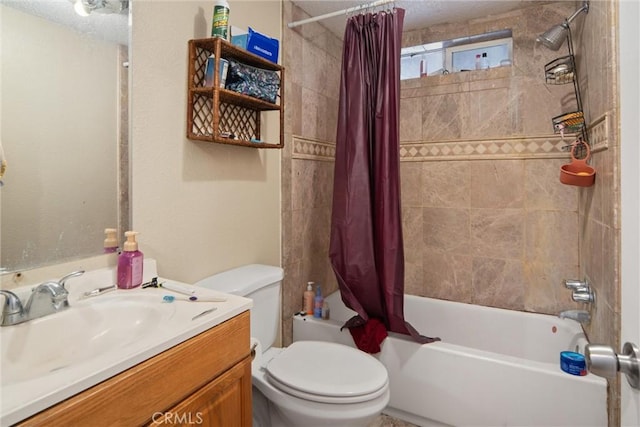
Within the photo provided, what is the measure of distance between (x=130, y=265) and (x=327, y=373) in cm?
82

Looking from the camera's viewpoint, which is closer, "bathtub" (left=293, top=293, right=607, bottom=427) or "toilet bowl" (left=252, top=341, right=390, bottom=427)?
"toilet bowl" (left=252, top=341, right=390, bottom=427)

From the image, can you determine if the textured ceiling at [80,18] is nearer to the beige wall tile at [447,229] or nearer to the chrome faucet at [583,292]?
the beige wall tile at [447,229]

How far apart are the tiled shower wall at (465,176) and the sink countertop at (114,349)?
1.04 meters

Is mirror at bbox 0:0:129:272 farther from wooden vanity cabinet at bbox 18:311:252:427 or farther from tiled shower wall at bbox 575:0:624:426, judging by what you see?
tiled shower wall at bbox 575:0:624:426

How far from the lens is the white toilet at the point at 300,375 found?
3.97 ft

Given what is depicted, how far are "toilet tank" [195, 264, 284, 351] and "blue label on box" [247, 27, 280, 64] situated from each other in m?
0.99

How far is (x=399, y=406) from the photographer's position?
5.75ft

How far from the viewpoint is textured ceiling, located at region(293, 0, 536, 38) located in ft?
6.65

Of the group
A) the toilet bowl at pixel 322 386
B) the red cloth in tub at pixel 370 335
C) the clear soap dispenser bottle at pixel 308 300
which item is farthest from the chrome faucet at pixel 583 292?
the clear soap dispenser bottle at pixel 308 300

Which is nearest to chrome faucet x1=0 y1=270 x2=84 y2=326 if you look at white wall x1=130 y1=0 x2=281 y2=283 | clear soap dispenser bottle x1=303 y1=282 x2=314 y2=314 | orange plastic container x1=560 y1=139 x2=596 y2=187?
white wall x1=130 y1=0 x2=281 y2=283

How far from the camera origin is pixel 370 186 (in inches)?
72.6

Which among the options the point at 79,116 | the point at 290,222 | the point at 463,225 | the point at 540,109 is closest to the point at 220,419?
the point at 79,116

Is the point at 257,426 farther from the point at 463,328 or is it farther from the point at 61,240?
the point at 463,328

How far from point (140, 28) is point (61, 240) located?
2.50 feet
